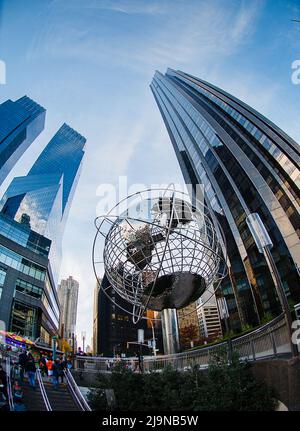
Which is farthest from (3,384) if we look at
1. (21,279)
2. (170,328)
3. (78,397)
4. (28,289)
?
(28,289)

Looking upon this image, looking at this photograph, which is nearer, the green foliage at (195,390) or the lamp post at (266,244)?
the green foliage at (195,390)

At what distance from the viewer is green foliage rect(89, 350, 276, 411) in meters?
4.88

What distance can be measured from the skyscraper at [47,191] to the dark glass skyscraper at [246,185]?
136ft

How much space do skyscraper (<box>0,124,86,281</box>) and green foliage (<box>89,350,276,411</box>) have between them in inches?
2284

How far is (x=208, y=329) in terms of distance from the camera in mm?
86438

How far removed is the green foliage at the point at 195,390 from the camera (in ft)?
16.0

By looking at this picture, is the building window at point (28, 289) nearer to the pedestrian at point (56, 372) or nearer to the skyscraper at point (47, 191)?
the skyscraper at point (47, 191)

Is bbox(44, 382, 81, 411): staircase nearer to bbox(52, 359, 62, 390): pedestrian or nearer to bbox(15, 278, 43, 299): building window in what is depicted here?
bbox(52, 359, 62, 390): pedestrian

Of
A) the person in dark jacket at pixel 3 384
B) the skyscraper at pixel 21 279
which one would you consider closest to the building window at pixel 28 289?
the skyscraper at pixel 21 279

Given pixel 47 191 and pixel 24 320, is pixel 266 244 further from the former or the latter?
pixel 47 191

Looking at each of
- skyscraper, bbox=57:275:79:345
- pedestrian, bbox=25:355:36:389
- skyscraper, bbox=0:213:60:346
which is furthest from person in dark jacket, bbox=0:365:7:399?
skyscraper, bbox=57:275:79:345
